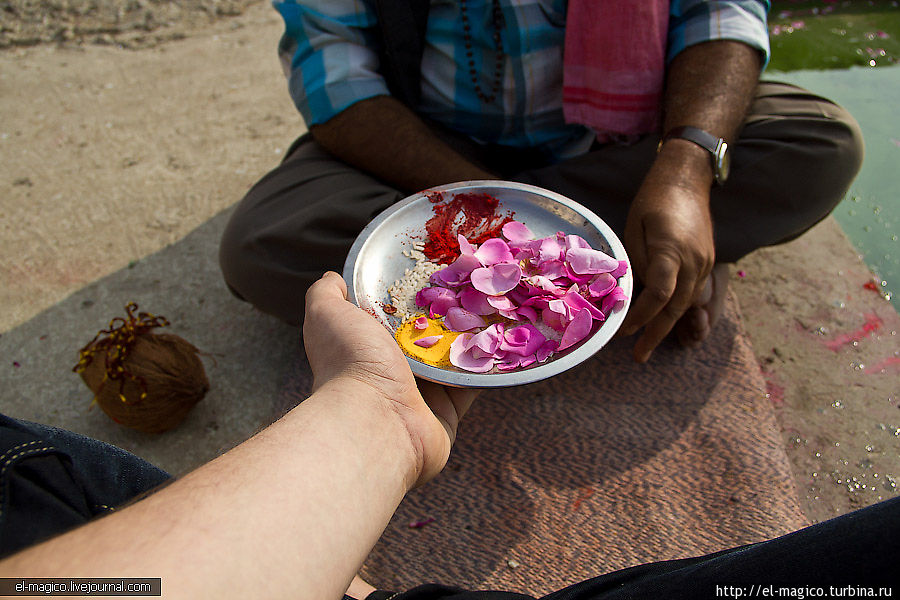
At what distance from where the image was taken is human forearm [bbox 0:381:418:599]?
0.52 m

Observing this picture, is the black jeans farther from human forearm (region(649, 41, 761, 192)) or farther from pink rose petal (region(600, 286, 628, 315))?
human forearm (region(649, 41, 761, 192))

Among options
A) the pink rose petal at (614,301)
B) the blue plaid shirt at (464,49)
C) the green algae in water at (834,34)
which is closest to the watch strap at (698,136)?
the blue plaid shirt at (464,49)

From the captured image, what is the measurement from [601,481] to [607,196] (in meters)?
0.72

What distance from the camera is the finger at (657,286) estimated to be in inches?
46.0

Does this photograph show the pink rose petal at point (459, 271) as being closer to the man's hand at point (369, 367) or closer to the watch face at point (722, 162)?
the man's hand at point (369, 367)

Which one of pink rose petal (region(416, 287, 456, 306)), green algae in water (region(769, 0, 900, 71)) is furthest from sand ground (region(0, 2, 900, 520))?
green algae in water (region(769, 0, 900, 71))

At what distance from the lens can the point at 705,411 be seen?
1.42 m

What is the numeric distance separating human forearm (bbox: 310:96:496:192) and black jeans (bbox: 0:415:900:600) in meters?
0.96

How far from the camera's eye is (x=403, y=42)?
4.87 ft

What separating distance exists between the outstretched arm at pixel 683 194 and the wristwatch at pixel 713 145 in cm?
1

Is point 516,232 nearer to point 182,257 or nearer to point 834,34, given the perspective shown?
point 182,257

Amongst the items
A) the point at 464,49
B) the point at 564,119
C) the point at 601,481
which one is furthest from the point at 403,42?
the point at 601,481

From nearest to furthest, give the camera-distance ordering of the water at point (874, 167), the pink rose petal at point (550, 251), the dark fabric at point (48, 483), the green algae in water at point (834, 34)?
1. the dark fabric at point (48, 483)
2. the pink rose petal at point (550, 251)
3. the water at point (874, 167)
4. the green algae in water at point (834, 34)

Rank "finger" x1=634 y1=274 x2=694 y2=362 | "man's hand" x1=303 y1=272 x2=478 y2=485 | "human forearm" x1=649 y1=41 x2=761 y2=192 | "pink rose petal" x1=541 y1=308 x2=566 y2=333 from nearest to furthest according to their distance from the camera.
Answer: "man's hand" x1=303 y1=272 x2=478 y2=485, "pink rose petal" x1=541 y1=308 x2=566 y2=333, "finger" x1=634 y1=274 x2=694 y2=362, "human forearm" x1=649 y1=41 x2=761 y2=192
